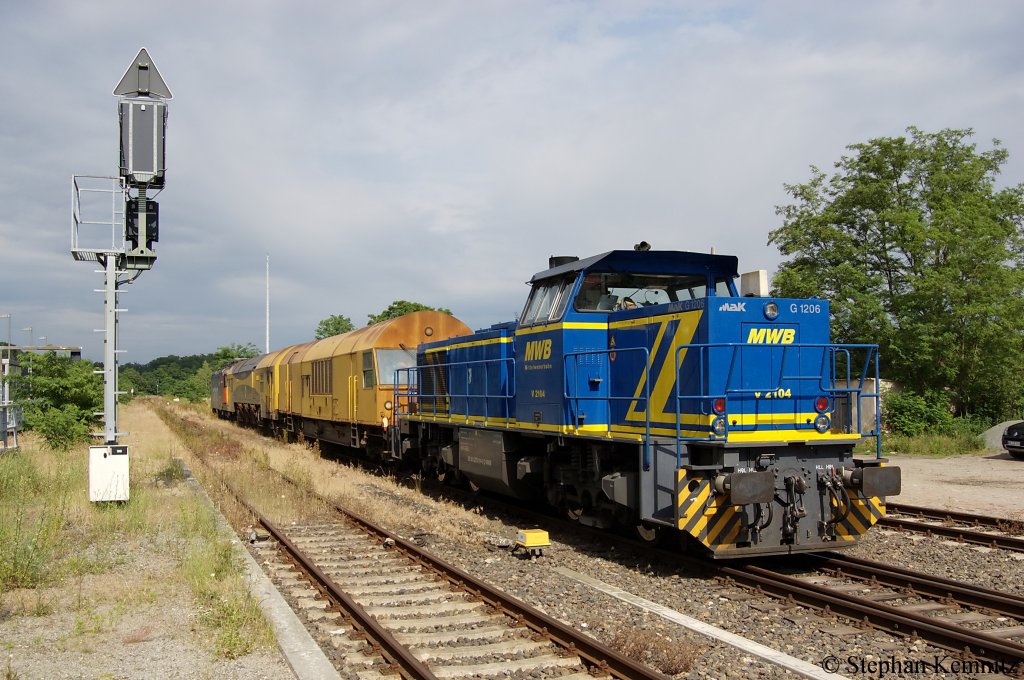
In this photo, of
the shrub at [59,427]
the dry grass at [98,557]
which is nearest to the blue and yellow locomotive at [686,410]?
the dry grass at [98,557]

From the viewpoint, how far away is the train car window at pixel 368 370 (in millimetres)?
17828

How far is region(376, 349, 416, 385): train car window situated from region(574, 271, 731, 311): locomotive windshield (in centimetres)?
822

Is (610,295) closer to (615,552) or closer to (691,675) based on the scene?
(615,552)

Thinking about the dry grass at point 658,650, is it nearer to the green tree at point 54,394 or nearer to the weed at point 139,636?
the weed at point 139,636

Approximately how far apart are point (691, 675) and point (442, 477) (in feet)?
32.4

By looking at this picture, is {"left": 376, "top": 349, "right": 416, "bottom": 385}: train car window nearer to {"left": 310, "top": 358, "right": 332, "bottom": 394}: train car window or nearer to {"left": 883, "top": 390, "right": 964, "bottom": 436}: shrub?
{"left": 310, "top": 358, "right": 332, "bottom": 394}: train car window

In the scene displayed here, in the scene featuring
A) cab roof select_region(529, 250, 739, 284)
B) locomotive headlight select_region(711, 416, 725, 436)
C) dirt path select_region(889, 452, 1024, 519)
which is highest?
cab roof select_region(529, 250, 739, 284)

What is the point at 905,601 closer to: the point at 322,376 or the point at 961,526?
the point at 961,526

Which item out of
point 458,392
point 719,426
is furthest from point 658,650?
point 458,392

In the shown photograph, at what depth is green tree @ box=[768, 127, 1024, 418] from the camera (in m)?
24.5

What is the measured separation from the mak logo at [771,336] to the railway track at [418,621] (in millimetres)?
3735

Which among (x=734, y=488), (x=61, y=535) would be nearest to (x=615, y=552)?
(x=734, y=488)

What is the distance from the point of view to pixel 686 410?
867 cm

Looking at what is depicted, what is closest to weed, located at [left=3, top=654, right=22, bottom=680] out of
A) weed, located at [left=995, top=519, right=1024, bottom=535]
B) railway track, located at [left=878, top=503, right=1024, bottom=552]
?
railway track, located at [left=878, top=503, right=1024, bottom=552]
